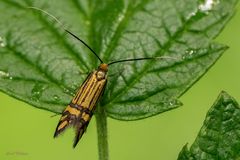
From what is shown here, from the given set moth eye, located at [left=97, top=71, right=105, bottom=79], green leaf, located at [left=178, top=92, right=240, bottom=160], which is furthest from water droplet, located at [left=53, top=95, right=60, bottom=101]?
green leaf, located at [left=178, top=92, right=240, bottom=160]

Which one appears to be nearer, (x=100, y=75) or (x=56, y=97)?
(x=56, y=97)

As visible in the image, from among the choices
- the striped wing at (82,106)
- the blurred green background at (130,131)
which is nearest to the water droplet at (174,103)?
the striped wing at (82,106)

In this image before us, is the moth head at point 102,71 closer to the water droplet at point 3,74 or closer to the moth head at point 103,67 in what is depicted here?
the moth head at point 103,67

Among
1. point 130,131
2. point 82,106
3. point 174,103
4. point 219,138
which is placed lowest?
point 219,138

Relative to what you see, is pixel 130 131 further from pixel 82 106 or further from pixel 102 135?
pixel 102 135

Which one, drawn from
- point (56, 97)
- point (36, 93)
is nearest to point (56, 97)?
point (56, 97)

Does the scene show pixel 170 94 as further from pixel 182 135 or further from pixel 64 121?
pixel 182 135
